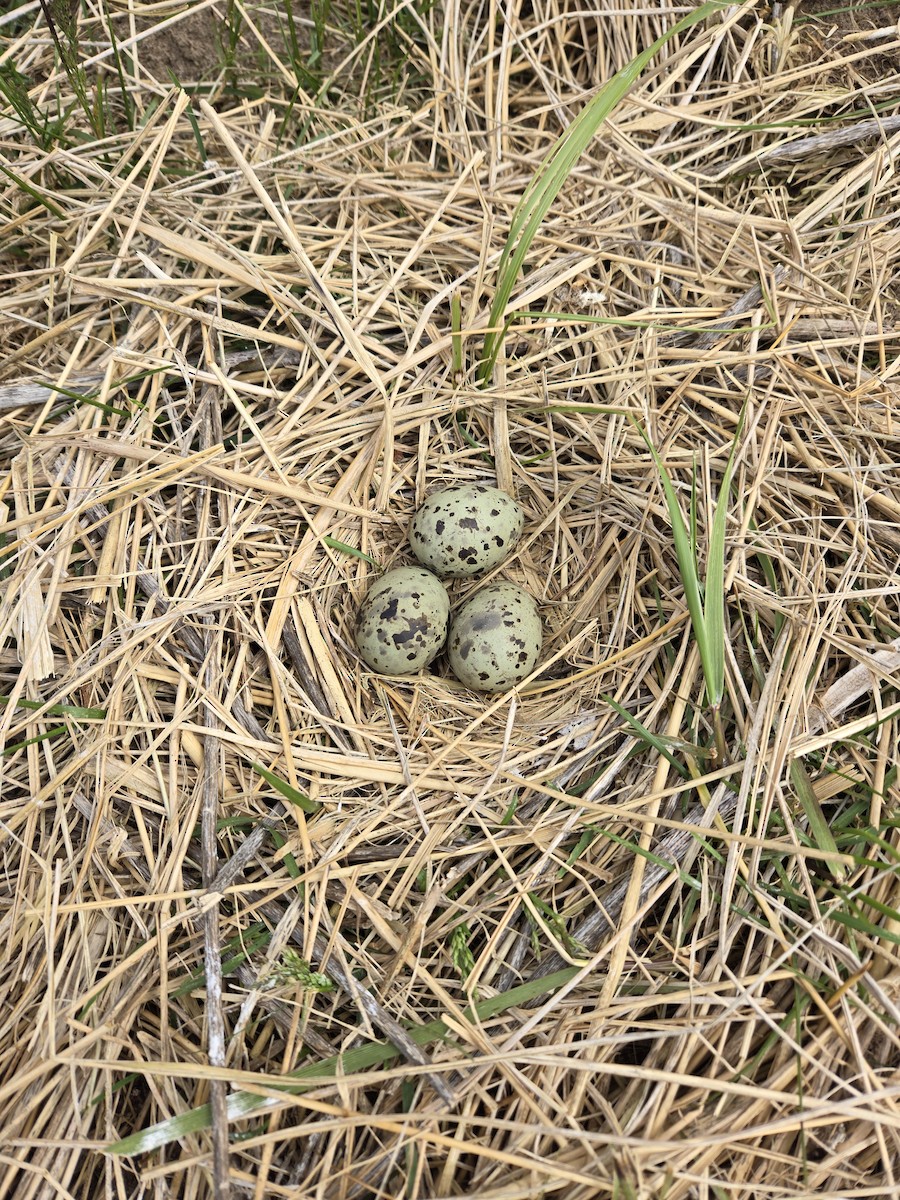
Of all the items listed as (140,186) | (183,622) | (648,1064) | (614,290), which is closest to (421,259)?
(614,290)

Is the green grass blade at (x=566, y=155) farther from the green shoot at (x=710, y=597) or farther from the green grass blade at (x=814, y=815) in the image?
the green grass blade at (x=814, y=815)

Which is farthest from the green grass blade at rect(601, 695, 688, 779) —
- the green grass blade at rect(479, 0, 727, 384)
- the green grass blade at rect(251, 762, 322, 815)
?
the green grass blade at rect(479, 0, 727, 384)

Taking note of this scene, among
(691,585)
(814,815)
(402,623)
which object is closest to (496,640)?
(402,623)

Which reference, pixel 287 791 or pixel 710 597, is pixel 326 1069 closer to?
pixel 287 791

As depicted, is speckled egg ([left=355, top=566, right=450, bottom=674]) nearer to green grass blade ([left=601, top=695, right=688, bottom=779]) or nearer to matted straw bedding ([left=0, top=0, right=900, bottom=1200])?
matted straw bedding ([left=0, top=0, right=900, bottom=1200])

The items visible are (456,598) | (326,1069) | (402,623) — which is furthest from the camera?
(456,598)

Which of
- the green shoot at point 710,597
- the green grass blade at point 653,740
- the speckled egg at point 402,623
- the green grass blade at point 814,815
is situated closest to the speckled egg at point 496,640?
the speckled egg at point 402,623
